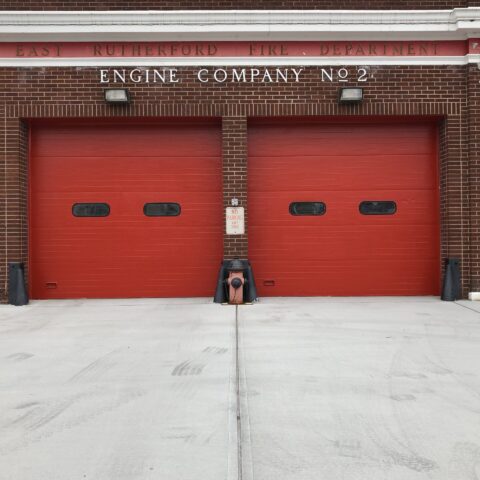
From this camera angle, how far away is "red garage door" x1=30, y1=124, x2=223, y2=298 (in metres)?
10.0

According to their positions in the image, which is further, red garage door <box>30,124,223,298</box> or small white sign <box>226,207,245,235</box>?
red garage door <box>30,124,223,298</box>

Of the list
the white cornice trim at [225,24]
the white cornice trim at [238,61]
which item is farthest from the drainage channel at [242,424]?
the white cornice trim at [225,24]

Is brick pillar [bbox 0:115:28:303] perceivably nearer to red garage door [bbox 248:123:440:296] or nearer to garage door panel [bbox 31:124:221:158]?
garage door panel [bbox 31:124:221:158]

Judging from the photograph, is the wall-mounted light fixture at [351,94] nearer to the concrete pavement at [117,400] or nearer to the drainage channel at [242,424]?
the concrete pavement at [117,400]

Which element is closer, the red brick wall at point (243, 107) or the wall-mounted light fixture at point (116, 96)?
the wall-mounted light fixture at point (116, 96)

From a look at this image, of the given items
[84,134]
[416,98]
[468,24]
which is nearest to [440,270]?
[416,98]

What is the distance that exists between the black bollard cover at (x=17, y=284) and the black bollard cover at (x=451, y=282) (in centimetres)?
753

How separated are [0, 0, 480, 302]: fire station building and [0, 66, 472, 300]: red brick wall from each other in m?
0.03

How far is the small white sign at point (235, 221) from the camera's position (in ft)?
31.4

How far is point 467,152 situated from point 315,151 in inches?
108

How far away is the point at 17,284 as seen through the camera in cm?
946

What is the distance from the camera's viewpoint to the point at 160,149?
10086 millimetres

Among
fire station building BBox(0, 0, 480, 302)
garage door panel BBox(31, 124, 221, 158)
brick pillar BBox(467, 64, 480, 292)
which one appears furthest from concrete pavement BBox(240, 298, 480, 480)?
garage door panel BBox(31, 124, 221, 158)

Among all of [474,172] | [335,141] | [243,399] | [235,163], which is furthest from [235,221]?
[243,399]
